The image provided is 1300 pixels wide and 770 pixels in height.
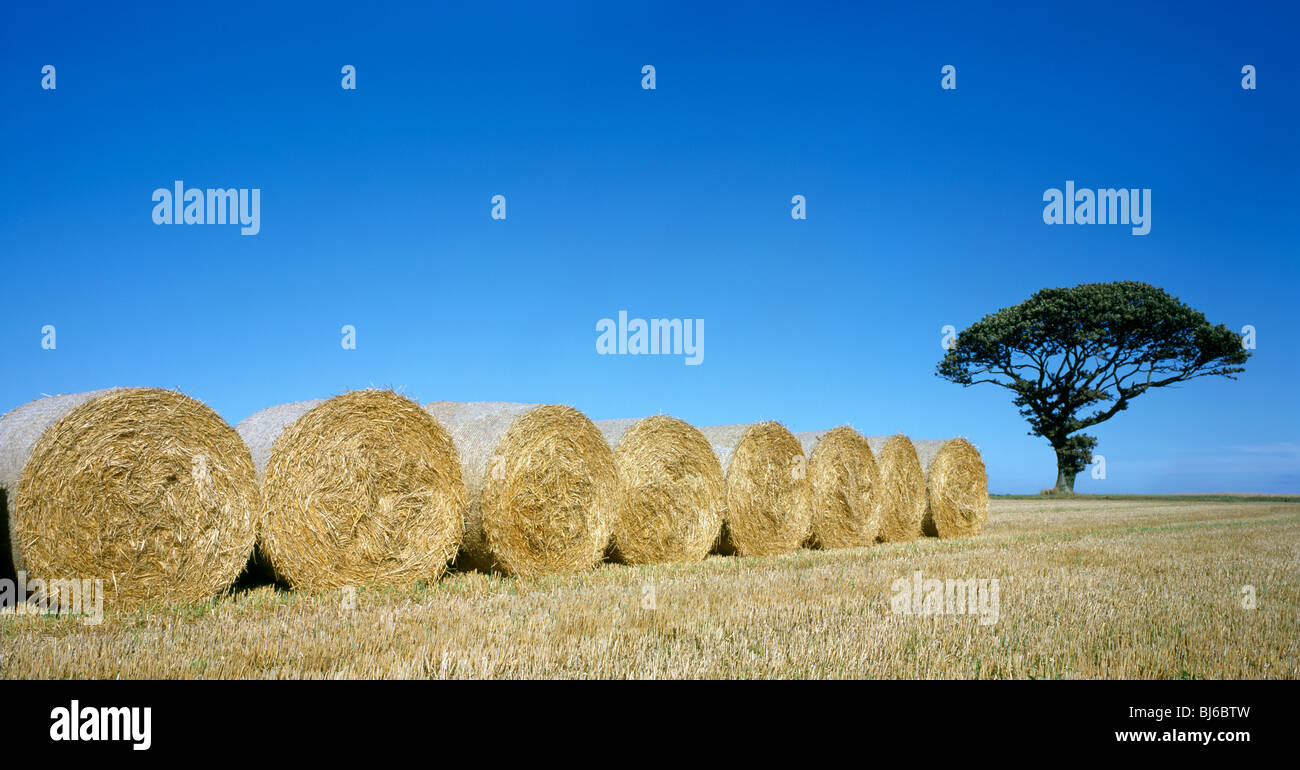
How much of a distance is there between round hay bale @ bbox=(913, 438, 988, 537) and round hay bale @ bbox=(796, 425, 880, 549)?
1.95 metres

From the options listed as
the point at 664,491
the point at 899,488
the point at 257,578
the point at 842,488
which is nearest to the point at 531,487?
the point at 664,491

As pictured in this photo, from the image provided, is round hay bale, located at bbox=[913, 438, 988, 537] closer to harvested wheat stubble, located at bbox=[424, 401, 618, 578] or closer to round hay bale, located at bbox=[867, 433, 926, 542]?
round hay bale, located at bbox=[867, 433, 926, 542]

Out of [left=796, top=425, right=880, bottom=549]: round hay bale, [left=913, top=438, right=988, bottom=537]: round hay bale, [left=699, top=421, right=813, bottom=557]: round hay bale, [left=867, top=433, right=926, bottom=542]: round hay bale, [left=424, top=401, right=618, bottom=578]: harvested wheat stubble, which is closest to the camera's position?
[left=424, top=401, right=618, bottom=578]: harvested wheat stubble

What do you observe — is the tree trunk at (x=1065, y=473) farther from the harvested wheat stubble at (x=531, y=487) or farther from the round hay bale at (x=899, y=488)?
the harvested wheat stubble at (x=531, y=487)

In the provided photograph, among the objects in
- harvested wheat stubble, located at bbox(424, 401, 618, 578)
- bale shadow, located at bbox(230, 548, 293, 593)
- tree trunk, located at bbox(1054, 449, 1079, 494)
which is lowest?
tree trunk, located at bbox(1054, 449, 1079, 494)

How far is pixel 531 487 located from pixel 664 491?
219 centimetres

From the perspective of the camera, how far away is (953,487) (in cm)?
1534

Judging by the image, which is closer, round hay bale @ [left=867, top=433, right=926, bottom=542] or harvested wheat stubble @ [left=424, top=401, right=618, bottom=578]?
harvested wheat stubble @ [left=424, top=401, right=618, bottom=578]

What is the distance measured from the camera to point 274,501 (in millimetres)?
7023

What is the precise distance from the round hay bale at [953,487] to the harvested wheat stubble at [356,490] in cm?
971

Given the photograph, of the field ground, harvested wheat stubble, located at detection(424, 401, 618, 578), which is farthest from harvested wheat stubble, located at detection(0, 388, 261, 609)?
harvested wheat stubble, located at detection(424, 401, 618, 578)

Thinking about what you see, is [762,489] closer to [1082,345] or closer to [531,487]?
[531,487]

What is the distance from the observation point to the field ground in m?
4.34
